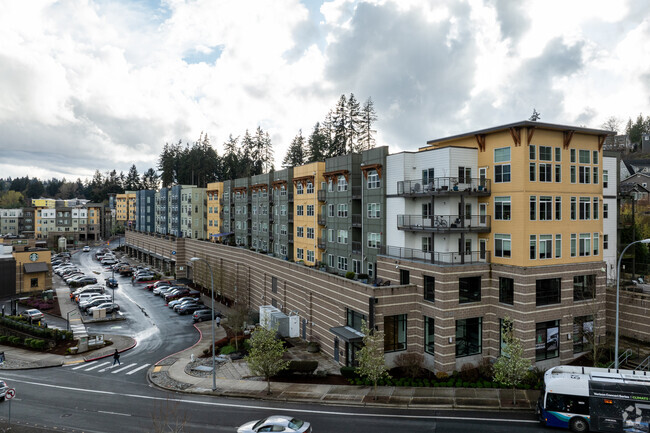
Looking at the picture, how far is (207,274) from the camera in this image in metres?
70.1

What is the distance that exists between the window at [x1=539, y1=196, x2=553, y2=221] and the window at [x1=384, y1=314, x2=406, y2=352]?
44.2 ft

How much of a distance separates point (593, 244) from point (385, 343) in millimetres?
19782

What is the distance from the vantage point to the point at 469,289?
3284 cm

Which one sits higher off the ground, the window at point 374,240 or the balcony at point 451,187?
the balcony at point 451,187

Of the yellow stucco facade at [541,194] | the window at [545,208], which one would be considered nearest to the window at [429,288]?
the yellow stucco facade at [541,194]

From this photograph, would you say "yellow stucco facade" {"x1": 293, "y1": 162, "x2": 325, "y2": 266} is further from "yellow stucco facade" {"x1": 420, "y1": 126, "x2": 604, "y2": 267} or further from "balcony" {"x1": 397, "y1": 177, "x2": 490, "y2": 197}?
"yellow stucco facade" {"x1": 420, "y1": 126, "x2": 604, "y2": 267}

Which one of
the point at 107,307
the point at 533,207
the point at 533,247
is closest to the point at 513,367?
the point at 533,247

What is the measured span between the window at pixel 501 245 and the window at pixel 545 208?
10.0 ft

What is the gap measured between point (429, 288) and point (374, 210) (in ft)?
35.8

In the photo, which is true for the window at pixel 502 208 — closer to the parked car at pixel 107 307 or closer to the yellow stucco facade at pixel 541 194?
the yellow stucco facade at pixel 541 194

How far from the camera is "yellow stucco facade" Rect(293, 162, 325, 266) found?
50688 mm

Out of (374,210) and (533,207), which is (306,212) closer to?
(374,210)

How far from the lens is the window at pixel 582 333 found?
111ft

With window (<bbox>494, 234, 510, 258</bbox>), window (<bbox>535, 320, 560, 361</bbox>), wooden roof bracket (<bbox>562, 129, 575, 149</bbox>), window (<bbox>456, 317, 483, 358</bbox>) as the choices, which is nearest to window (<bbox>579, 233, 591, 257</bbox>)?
window (<bbox>535, 320, 560, 361</bbox>)
